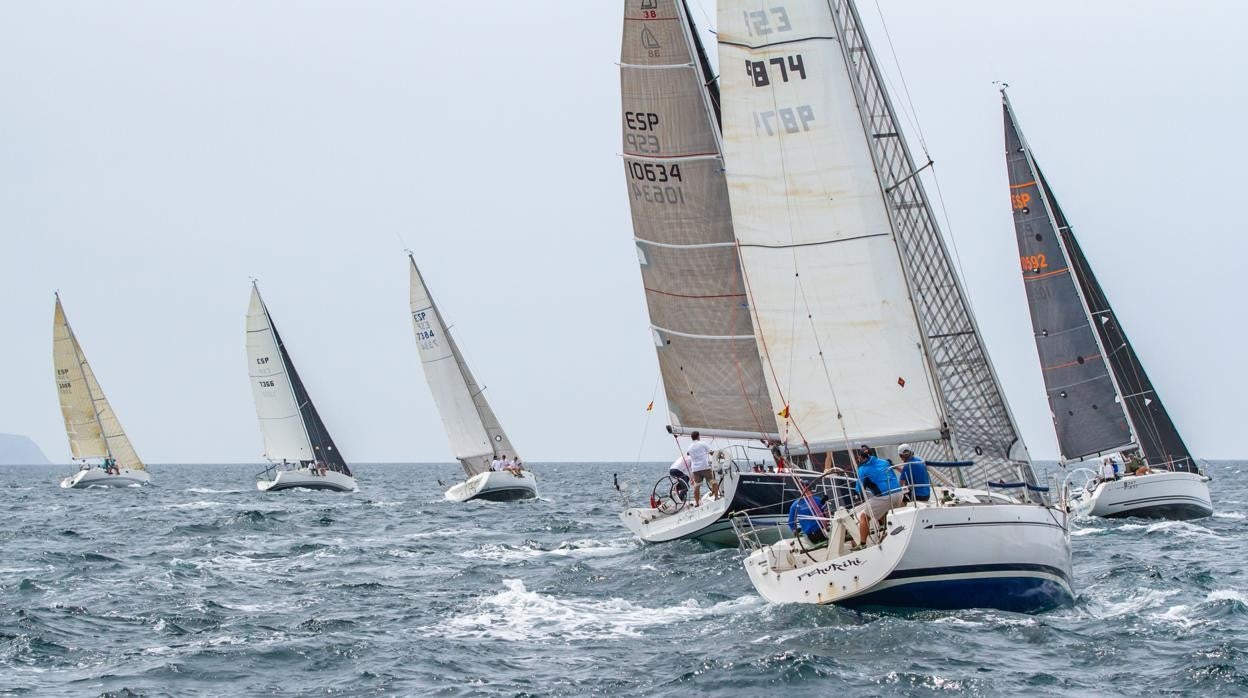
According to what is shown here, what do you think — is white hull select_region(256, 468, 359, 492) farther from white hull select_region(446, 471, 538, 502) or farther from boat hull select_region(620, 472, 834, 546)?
boat hull select_region(620, 472, 834, 546)

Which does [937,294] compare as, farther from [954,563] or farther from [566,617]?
[566,617]

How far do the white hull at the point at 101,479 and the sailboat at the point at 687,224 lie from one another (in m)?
52.1

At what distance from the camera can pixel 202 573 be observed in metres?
23.8

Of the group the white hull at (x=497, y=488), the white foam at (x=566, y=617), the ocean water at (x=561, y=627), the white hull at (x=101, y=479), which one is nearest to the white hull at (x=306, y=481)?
the white hull at (x=497, y=488)

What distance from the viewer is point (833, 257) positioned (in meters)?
17.9

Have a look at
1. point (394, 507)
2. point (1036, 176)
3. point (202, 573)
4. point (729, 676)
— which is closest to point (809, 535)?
point (729, 676)

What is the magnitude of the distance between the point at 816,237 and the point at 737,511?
25.3ft

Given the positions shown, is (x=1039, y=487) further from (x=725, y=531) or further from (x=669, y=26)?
(x=669, y=26)

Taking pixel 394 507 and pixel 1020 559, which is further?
pixel 394 507

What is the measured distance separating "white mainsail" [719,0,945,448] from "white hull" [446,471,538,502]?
32017mm

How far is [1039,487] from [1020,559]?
1.33 metres

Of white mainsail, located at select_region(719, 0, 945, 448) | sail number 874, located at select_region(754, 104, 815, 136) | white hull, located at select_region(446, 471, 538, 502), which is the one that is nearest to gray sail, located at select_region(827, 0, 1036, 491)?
white mainsail, located at select_region(719, 0, 945, 448)

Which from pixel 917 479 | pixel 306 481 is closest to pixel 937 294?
pixel 917 479

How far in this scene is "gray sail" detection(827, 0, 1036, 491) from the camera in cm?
1789
